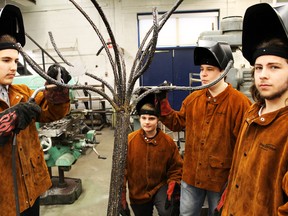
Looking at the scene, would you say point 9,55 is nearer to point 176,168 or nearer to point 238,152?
point 238,152

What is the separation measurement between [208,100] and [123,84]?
740mm

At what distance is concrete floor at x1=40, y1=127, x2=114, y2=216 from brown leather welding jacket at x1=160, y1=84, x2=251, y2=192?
1.35 meters

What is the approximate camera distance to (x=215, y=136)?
1485 millimetres

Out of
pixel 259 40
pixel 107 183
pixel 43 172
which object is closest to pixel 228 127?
pixel 259 40

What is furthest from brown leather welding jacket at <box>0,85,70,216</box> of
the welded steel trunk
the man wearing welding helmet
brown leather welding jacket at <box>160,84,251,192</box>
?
brown leather welding jacket at <box>160,84,251,192</box>

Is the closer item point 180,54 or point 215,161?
point 215,161

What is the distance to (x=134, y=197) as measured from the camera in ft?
6.22

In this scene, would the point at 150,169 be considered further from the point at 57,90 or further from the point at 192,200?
the point at 57,90

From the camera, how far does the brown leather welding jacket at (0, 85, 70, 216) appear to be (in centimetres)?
116

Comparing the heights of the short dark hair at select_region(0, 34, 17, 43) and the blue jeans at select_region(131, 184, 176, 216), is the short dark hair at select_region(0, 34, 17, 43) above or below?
above

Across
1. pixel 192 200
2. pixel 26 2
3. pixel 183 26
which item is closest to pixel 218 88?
pixel 192 200

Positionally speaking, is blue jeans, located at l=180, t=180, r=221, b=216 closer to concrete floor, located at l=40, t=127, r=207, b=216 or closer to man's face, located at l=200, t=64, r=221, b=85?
man's face, located at l=200, t=64, r=221, b=85

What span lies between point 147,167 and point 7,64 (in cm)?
118

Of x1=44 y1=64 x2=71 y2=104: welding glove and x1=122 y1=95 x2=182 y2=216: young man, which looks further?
x1=122 y1=95 x2=182 y2=216: young man
